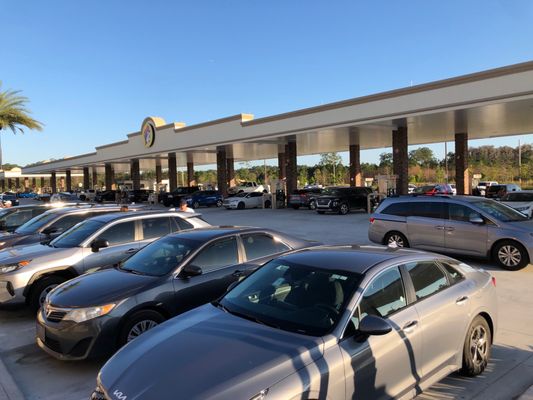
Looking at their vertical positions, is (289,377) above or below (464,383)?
above

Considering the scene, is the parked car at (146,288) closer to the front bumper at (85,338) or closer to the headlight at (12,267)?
the front bumper at (85,338)

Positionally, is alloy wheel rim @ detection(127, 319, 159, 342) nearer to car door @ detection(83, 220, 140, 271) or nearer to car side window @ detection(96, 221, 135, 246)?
car door @ detection(83, 220, 140, 271)

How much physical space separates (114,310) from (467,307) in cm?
375

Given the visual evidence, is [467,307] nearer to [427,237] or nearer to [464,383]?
[464,383]

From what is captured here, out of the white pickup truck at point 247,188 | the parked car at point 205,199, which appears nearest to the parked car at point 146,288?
the parked car at point 205,199

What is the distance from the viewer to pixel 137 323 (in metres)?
5.19

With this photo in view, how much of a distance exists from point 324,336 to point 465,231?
26.8ft

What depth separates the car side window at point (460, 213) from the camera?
10.3 m

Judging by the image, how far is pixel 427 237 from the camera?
11102 millimetres

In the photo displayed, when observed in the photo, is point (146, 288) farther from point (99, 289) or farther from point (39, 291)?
point (39, 291)

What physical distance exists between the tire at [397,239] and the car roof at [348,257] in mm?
7188

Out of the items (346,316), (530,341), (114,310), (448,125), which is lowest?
(530,341)

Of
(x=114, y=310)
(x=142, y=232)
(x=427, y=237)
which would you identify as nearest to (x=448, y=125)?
(x=427, y=237)

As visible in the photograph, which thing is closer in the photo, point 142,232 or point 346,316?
point 346,316
